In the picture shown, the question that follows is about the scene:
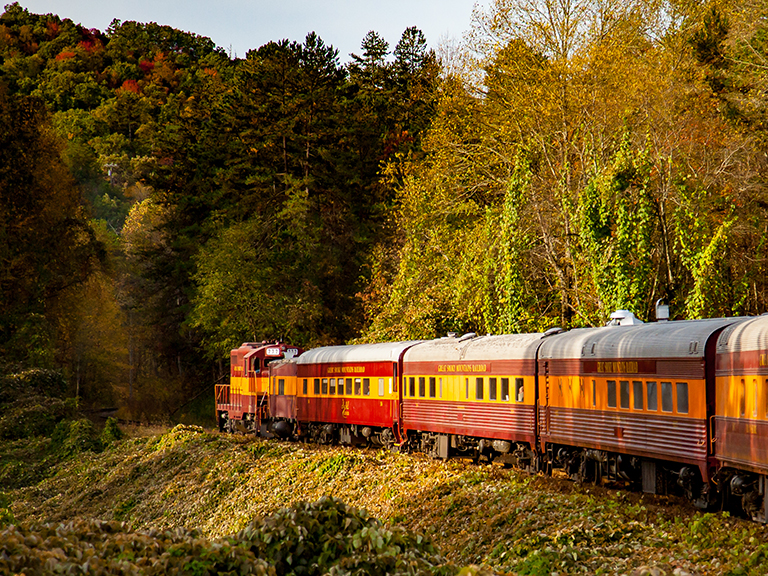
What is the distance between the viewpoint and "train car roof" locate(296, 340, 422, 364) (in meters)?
26.3

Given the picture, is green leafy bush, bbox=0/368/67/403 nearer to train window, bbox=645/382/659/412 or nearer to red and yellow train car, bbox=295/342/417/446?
red and yellow train car, bbox=295/342/417/446

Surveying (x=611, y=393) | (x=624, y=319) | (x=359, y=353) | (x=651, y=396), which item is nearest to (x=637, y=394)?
(x=651, y=396)

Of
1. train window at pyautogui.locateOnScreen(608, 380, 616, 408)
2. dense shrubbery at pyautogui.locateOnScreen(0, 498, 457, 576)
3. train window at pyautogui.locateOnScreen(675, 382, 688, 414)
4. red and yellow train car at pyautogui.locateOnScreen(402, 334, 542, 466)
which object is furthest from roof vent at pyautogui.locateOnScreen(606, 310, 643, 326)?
dense shrubbery at pyautogui.locateOnScreen(0, 498, 457, 576)

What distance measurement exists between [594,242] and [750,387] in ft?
50.3

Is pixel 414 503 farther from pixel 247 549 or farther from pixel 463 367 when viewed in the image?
pixel 247 549

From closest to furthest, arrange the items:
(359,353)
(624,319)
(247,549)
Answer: (247,549) → (624,319) → (359,353)

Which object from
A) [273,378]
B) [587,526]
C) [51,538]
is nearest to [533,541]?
[587,526]

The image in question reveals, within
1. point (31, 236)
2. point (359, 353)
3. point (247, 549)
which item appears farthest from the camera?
point (31, 236)

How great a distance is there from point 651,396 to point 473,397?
22.2ft

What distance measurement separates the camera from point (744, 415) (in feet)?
42.7

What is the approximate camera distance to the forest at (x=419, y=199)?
27906 mm

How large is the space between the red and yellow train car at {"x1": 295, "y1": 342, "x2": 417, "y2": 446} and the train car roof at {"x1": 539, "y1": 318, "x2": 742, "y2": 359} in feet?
24.8

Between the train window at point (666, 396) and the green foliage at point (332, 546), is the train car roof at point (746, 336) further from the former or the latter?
the green foliage at point (332, 546)

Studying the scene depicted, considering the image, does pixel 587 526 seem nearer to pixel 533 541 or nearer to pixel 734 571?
pixel 533 541
